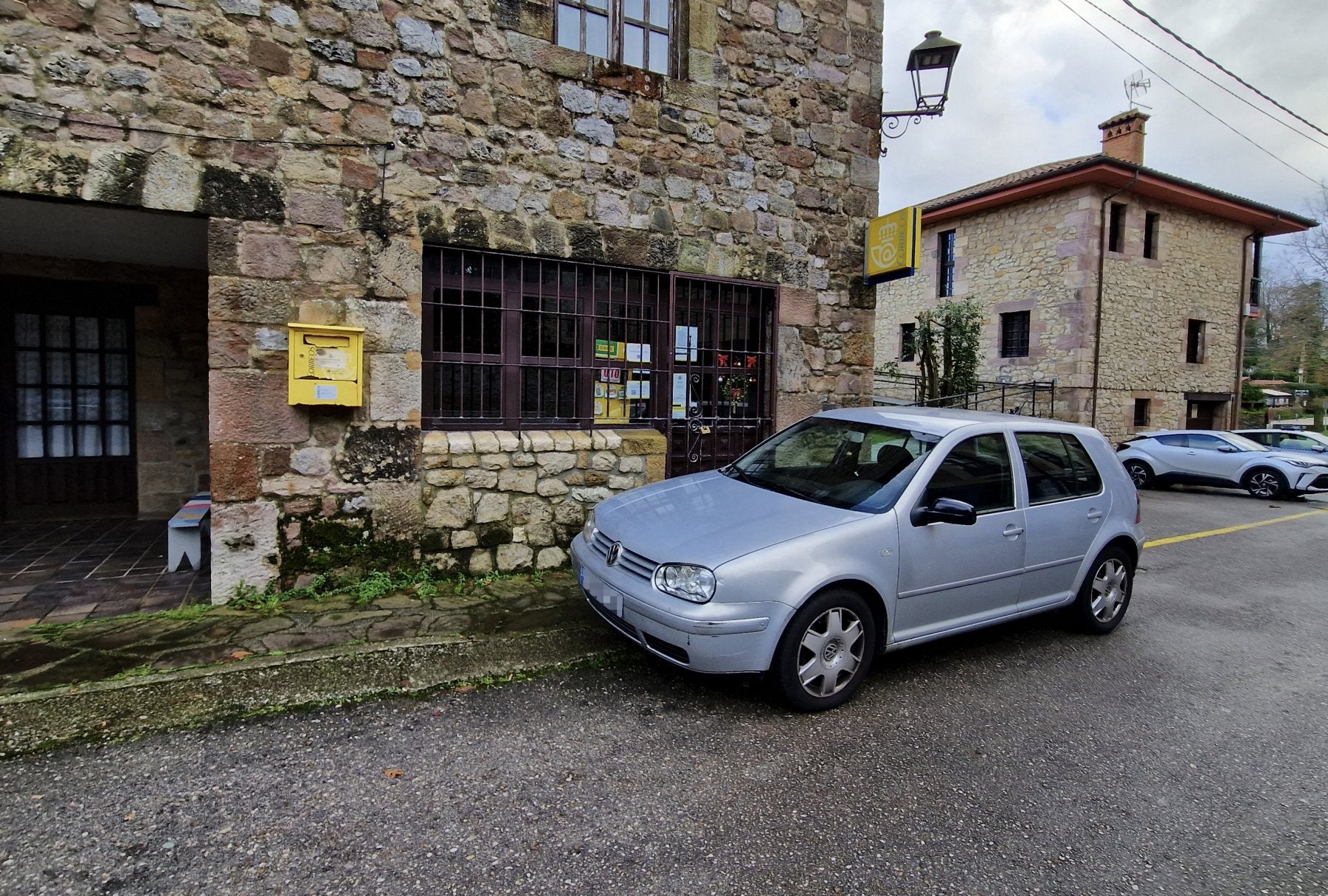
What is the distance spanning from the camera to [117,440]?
7.04m

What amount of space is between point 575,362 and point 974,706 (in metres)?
3.80

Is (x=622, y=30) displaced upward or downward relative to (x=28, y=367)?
upward

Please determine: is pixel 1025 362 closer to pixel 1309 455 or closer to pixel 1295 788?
pixel 1309 455

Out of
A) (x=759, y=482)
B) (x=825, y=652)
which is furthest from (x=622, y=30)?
(x=825, y=652)

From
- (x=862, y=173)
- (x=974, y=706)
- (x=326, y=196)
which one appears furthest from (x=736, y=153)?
(x=974, y=706)

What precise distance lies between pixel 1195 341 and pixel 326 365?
855 inches

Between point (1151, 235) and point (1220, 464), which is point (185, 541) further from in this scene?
point (1151, 235)

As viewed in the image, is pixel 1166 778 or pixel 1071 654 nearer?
pixel 1166 778

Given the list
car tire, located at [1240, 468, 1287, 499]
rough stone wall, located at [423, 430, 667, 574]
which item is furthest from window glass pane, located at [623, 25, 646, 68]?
car tire, located at [1240, 468, 1287, 499]

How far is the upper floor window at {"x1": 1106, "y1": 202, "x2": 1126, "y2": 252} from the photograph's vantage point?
16547 millimetres

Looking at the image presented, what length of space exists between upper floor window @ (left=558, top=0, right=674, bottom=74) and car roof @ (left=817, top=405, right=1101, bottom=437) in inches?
139

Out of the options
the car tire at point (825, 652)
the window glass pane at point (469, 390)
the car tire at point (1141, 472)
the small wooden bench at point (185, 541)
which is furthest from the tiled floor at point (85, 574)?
the car tire at point (1141, 472)

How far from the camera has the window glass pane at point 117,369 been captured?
7.00 metres

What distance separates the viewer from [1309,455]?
12578 millimetres
